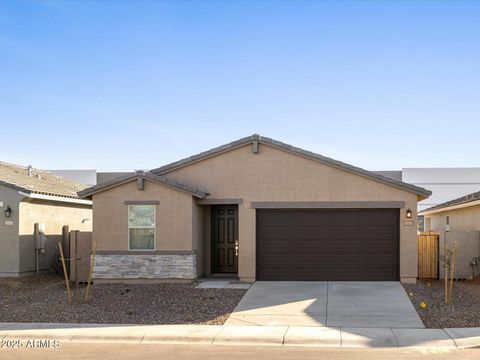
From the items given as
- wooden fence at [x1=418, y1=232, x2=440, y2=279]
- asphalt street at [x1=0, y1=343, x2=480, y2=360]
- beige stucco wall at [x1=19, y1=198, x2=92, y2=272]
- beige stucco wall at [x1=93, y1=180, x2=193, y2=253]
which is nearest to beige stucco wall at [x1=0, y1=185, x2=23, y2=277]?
beige stucco wall at [x1=19, y1=198, x2=92, y2=272]

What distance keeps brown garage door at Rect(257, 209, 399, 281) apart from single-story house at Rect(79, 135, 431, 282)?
0.03m

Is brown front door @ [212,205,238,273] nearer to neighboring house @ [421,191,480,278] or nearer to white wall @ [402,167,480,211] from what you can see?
neighboring house @ [421,191,480,278]

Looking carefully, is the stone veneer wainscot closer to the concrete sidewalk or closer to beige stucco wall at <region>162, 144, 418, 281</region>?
beige stucco wall at <region>162, 144, 418, 281</region>

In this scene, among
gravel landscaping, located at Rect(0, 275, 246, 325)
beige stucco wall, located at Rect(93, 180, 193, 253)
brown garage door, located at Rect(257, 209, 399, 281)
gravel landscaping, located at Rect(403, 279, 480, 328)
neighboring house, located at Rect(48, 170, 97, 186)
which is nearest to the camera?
gravel landscaping, located at Rect(403, 279, 480, 328)

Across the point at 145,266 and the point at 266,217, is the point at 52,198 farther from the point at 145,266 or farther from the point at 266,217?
the point at 266,217

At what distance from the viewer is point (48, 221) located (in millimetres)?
22359

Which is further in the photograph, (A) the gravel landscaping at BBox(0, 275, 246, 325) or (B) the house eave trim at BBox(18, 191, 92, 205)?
(B) the house eave trim at BBox(18, 191, 92, 205)

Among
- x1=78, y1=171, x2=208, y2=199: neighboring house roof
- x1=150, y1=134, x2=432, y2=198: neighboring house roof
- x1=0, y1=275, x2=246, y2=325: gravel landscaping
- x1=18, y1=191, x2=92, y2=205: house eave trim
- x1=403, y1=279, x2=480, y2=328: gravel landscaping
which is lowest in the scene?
x1=0, y1=275, x2=246, y2=325: gravel landscaping

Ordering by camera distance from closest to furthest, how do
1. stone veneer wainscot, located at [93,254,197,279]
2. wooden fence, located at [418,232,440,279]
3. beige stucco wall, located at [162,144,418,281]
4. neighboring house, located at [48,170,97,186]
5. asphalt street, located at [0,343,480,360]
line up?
asphalt street, located at [0,343,480,360], stone veneer wainscot, located at [93,254,197,279], beige stucco wall, located at [162,144,418,281], wooden fence, located at [418,232,440,279], neighboring house, located at [48,170,97,186]

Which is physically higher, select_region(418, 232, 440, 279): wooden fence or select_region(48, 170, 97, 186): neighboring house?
select_region(48, 170, 97, 186): neighboring house

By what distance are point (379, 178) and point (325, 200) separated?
5.64ft

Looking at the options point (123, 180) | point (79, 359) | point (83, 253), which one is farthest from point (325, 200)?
point (79, 359)

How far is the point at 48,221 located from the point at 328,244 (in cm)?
1044

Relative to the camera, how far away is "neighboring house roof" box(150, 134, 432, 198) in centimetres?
1802
